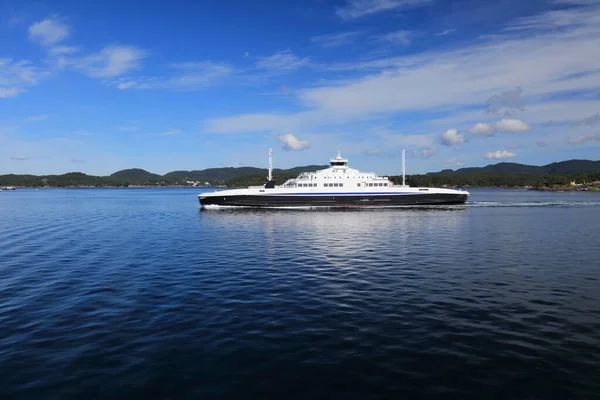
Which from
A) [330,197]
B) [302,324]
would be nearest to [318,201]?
[330,197]

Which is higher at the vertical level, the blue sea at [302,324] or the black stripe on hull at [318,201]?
the black stripe on hull at [318,201]

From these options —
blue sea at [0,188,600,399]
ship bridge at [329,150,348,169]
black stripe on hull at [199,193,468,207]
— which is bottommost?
blue sea at [0,188,600,399]

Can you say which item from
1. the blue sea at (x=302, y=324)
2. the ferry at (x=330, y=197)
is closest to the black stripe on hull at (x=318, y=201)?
the ferry at (x=330, y=197)

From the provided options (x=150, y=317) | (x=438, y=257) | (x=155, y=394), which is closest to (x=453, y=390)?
(x=155, y=394)

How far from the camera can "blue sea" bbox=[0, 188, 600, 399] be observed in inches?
482

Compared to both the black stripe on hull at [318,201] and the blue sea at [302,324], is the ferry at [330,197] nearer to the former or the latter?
the black stripe on hull at [318,201]

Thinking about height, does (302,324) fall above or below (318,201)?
below

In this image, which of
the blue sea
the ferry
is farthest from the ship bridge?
the blue sea

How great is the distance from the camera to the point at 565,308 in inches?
765

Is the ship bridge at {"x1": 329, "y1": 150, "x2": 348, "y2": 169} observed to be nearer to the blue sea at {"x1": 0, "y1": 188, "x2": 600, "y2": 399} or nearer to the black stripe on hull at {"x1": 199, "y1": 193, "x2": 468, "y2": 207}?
the black stripe on hull at {"x1": 199, "y1": 193, "x2": 468, "y2": 207}

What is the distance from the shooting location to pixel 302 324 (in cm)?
1753

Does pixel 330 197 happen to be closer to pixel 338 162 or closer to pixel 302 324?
pixel 338 162

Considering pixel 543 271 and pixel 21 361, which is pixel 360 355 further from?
pixel 543 271

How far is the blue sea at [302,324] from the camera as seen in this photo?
12234mm
